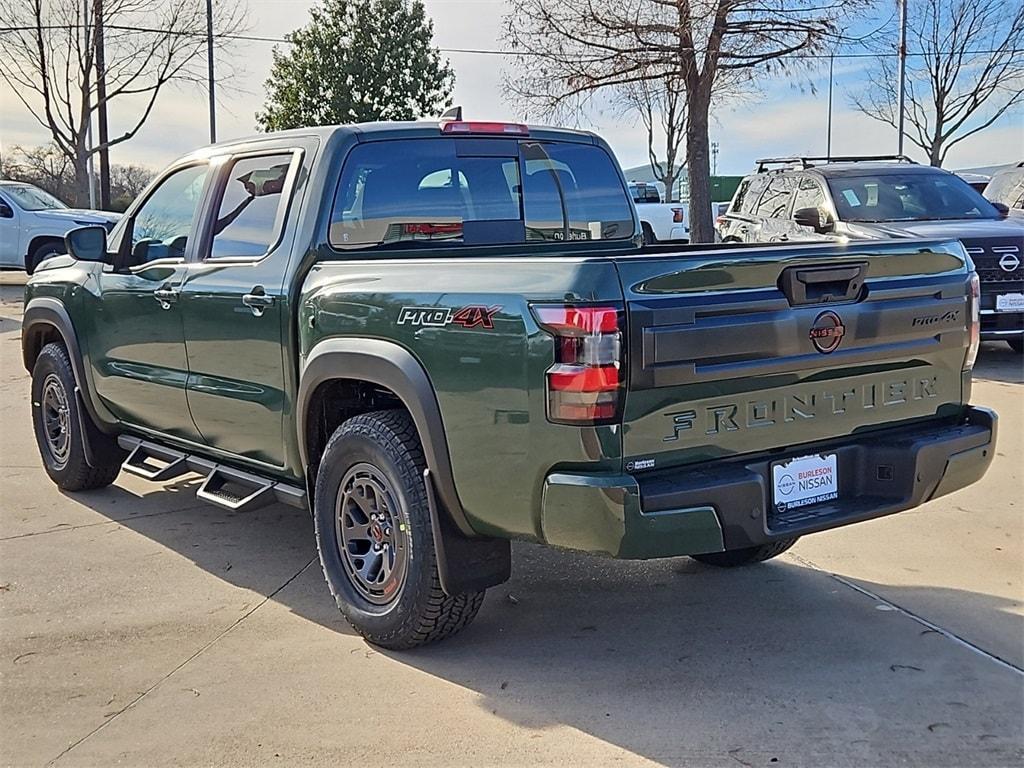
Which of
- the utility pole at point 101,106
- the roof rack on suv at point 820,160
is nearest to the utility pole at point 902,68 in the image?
the roof rack on suv at point 820,160

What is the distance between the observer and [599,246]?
5191mm

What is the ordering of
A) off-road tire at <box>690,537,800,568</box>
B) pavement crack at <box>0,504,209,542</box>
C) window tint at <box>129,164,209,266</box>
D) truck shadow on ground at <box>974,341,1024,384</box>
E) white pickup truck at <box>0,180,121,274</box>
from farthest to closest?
white pickup truck at <box>0,180,121,274</box> < truck shadow on ground at <box>974,341,1024,384</box> < pavement crack at <box>0,504,209,542</box> < window tint at <box>129,164,209,266</box> < off-road tire at <box>690,537,800,568</box>

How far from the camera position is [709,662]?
12.6ft

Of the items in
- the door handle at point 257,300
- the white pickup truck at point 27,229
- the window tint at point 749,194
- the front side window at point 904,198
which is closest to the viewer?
the door handle at point 257,300

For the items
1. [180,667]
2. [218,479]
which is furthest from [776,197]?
[180,667]

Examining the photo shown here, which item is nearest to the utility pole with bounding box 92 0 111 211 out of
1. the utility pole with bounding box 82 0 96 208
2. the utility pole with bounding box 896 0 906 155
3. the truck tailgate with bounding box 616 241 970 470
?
the utility pole with bounding box 82 0 96 208

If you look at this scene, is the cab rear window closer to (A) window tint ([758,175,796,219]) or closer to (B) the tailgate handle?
(B) the tailgate handle

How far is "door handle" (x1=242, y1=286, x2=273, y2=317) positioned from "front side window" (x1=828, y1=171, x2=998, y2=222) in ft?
23.7

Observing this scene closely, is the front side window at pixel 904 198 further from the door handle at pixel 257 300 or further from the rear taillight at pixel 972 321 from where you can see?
the door handle at pixel 257 300

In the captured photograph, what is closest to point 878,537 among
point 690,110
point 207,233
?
point 207,233

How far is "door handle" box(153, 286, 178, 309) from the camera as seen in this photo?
501 centimetres

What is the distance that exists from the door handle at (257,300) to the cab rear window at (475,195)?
363 mm

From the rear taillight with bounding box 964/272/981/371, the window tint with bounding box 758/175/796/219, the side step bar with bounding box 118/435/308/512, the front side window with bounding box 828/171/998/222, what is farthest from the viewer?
the window tint with bounding box 758/175/796/219

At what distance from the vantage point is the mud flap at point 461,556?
11.9 ft
